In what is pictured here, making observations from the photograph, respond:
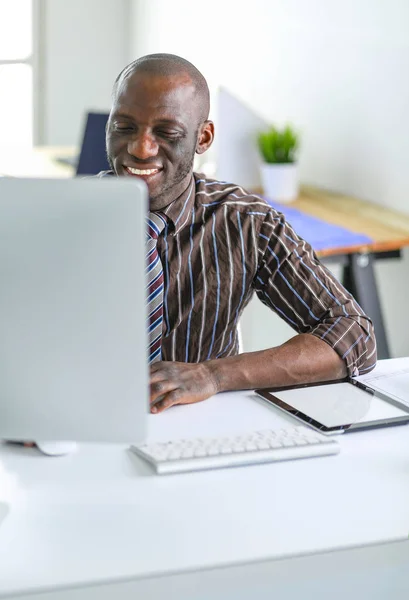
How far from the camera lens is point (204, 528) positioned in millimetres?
1122

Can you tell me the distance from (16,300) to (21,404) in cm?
13

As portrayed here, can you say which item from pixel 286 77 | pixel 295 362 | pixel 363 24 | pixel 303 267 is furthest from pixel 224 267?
pixel 286 77

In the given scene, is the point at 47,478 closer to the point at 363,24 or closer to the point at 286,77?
the point at 363,24

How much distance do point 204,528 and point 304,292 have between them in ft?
2.55

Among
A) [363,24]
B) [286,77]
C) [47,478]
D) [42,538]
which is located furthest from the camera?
[286,77]

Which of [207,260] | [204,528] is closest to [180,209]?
[207,260]

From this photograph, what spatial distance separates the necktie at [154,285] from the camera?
179cm

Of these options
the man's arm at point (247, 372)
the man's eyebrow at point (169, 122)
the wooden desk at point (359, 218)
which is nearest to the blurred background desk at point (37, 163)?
the wooden desk at point (359, 218)

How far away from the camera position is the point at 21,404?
1.18 metres

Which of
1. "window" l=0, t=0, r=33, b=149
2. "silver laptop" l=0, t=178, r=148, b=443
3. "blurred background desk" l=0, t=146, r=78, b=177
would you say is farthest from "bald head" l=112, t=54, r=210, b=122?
"window" l=0, t=0, r=33, b=149

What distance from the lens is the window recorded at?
5.59 metres

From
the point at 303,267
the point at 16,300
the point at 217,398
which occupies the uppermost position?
the point at 16,300

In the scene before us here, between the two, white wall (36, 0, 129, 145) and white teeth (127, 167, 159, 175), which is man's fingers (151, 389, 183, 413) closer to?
white teeth (127, 167, 159, 175)

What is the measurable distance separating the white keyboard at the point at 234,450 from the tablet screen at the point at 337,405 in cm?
8
